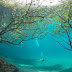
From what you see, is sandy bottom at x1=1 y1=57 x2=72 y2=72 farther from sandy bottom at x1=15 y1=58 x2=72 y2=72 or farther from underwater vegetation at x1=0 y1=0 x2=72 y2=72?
underwater vegetation at x1=0 y1=0 x2=72 y2=72

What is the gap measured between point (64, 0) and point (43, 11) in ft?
6.38

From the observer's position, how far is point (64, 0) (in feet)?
19.9

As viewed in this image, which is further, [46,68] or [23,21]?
[46,68]

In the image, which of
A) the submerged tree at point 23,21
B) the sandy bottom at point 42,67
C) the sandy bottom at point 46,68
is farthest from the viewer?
the sandy bottom at point 42,67

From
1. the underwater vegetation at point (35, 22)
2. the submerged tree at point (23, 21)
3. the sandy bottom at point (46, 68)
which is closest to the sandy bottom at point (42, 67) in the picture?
the sandy bottom at point (46, 68)

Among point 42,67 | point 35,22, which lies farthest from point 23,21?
point 42,67

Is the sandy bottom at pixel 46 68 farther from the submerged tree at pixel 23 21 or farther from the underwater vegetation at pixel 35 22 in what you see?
the submerged tree at pixel 23 21

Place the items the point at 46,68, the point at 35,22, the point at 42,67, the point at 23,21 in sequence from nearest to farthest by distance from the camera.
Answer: the point at 23,21
the point at 35,22
the point at 46,68
the point at 42,67

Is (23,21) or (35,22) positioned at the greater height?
(35,22)

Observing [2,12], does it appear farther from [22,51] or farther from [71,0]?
[22,51]

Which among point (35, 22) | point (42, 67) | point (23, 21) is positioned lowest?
point (42, 67)

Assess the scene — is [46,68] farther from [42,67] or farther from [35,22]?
[35,22]

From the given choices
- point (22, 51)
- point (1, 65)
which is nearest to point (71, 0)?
point (1, 65)

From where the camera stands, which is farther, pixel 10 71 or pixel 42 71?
pixel 42 71
